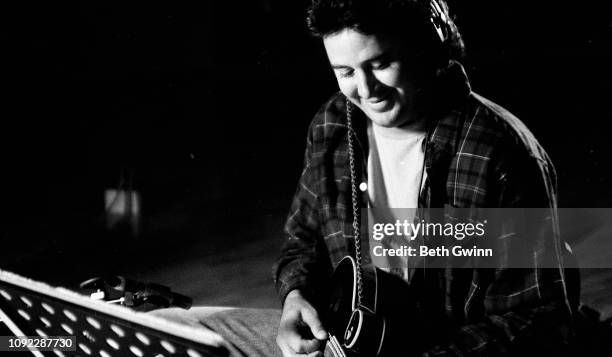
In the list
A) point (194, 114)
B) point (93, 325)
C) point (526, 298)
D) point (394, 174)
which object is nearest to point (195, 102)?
point (194, 114)

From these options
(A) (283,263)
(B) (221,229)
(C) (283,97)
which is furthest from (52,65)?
(A) (283,263)

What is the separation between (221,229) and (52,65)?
5.44 metres

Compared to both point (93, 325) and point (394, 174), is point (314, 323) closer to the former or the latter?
point (394, 174)

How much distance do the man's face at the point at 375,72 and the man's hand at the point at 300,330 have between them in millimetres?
440

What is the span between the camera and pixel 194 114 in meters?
7.91

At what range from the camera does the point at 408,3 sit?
127 cm

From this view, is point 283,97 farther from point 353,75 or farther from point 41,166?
point 353,75

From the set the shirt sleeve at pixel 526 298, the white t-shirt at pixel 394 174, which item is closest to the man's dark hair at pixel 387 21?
the white t-shirt at pixel 394 174

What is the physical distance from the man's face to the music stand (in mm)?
660

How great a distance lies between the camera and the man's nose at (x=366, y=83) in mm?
1284

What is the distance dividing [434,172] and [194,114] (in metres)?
6.77

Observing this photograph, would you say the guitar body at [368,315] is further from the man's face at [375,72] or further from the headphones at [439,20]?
the headphones at [439,20]

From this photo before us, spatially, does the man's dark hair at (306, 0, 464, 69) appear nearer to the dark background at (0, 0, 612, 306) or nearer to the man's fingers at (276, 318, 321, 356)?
the man's fingers at (276, 318, 321, 356)

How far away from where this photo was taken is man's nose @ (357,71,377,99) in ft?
4.21
